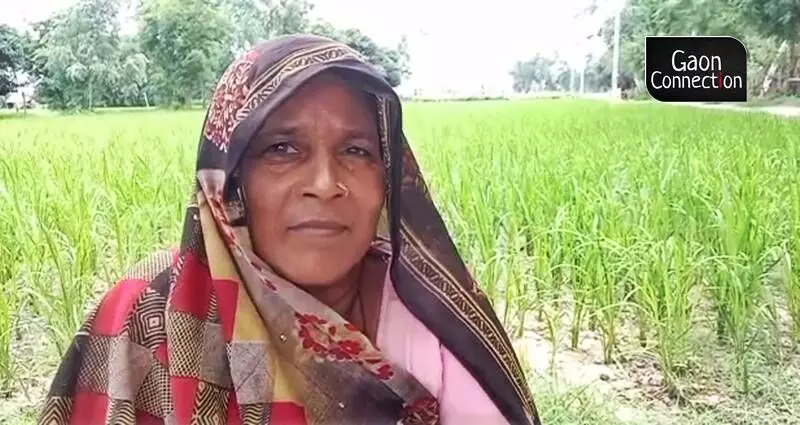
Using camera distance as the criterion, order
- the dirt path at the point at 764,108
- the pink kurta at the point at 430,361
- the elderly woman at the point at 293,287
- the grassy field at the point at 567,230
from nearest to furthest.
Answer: the elderly woman at the point at 293,287
the pink kurta at the point at 430,361
the grassy field at the point at 567,230
the dirt path at the point at 764,108

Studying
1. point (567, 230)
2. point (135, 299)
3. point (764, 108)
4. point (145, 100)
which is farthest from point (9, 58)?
point (764, 108)

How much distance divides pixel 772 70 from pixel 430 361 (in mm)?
Result: 687

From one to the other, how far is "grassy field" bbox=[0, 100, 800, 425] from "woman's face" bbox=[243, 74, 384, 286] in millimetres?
220

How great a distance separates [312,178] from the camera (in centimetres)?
86

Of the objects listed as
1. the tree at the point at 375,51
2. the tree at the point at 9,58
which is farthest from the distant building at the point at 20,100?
the tree at the point at 375,51

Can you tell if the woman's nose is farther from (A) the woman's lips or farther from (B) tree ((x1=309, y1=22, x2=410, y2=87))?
(B) tree ((x1=309, y1=22, x2=410, y2=87))

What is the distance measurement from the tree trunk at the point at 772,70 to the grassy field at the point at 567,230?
1.7 inches

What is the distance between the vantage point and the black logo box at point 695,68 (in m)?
1.14

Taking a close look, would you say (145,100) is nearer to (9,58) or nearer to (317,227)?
(9,58)

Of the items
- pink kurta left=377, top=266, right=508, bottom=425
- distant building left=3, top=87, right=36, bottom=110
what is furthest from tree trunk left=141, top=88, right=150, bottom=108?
pink kurta left=377, top=266, right=508, bottom=425

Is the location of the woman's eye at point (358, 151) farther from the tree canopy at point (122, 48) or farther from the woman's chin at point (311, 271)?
the tree canopy at point (122, 48)

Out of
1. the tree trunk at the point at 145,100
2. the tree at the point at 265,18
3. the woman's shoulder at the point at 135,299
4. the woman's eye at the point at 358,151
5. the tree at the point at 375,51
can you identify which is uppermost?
the tree at the point at 265,18

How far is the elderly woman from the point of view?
2.68ft

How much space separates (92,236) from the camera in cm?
107
